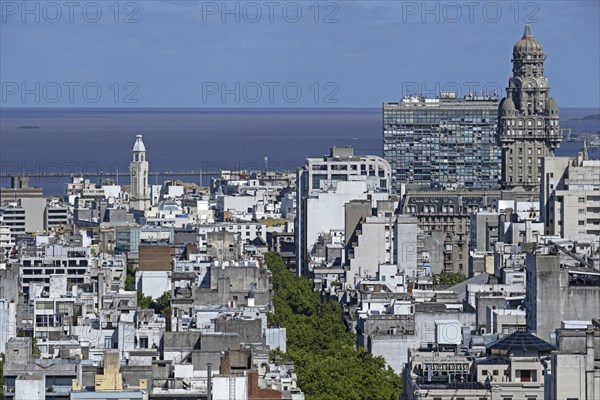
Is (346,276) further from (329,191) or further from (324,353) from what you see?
(324,353)

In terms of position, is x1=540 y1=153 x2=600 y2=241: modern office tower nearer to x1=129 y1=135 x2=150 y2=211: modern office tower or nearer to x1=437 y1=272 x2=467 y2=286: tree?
x1=437 y1=272 x2=467 y2=286: tree

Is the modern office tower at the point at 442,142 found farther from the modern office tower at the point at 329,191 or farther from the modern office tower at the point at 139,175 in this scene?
the modern office tower at the point at 329,191

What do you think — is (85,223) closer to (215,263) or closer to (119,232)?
(119,232)

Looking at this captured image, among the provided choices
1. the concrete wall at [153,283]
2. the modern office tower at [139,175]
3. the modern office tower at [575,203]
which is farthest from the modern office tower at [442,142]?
the concrete wall at [153,283]

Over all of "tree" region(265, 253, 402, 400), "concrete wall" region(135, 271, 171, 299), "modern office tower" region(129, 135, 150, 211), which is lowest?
"tree" region(265, 253, 402, 400)

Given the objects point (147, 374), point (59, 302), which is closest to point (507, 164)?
point (59, 302)

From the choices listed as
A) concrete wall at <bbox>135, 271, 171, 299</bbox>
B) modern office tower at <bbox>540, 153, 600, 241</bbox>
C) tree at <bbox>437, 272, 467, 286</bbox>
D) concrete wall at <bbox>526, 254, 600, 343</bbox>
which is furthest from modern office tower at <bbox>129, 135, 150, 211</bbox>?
concrete wall at <bbox>526, 254, 600, 343</bbox>
